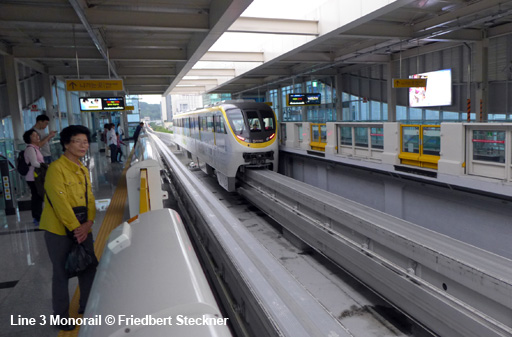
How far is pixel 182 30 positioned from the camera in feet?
34.2

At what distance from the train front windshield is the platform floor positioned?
4518 millimetres

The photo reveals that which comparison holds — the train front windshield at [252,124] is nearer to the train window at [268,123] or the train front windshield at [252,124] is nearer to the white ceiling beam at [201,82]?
the train window at [268,123]

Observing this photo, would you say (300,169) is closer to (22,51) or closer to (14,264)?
(14,264)

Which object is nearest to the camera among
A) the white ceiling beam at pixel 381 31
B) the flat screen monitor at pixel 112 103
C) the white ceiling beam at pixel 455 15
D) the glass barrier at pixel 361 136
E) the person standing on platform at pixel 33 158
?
the person standing on platform at pixel 33 158

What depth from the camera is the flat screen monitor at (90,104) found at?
14.0m

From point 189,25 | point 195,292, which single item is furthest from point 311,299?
point 189,25

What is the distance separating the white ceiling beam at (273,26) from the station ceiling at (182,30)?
3cm

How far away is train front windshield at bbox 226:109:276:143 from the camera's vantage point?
1097 centimetres

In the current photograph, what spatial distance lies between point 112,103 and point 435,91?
52.8ft

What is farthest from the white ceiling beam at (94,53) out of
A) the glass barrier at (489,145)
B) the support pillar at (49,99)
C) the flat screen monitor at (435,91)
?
the flat screen monitor at (435,91)

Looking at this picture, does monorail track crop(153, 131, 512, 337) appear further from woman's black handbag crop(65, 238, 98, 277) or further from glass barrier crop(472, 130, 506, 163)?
woman's black handbag crop(65, 238, 98, 277)

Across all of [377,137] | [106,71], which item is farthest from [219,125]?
[106,71]

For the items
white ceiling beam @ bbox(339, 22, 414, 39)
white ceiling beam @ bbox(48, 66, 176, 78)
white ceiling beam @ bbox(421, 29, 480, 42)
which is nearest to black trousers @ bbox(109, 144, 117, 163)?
white ceiling beam @ bbox(48, 66, 176, 78)

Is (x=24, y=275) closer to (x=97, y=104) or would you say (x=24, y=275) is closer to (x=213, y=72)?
(x=97, y=104)
